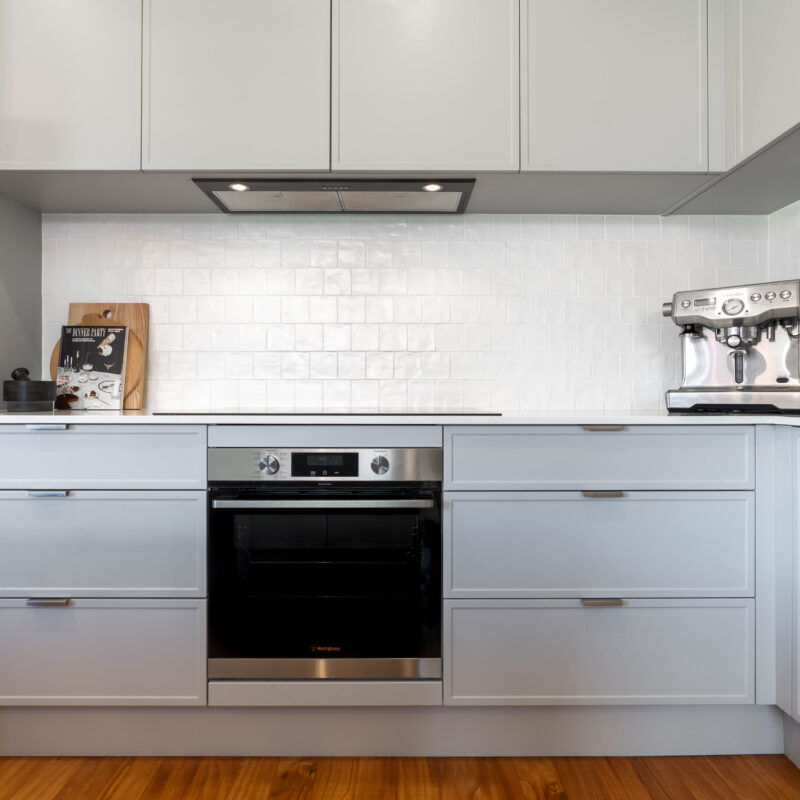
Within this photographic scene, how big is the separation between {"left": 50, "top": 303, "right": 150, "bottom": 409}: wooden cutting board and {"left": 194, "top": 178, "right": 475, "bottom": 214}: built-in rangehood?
55 centimetres

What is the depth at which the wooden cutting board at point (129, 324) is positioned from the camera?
7.85 feet

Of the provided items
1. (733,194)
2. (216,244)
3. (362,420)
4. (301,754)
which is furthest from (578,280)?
(301,754)

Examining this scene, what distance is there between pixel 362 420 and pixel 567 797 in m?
1.17

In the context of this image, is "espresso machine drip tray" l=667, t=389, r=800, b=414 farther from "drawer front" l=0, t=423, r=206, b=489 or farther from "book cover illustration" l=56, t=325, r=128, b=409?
"book cover illustration" l=56, t=325, r=128, b=409

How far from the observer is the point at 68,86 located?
198 centimetres

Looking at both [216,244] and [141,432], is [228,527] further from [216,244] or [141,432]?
[216,244]

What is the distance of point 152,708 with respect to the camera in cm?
187

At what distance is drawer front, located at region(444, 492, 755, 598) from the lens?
6.03ft

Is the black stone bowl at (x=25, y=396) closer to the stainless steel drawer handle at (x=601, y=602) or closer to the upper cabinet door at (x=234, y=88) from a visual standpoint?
the upper cabinet door at (x=234, y=88)

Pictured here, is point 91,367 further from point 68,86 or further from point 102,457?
point 68,86

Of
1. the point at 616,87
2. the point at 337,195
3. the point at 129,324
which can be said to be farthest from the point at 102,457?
the point at 616,87

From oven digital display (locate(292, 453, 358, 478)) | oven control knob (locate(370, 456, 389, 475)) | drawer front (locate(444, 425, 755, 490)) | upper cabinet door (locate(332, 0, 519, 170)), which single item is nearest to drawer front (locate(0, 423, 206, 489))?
oven digital display (locate(292, 453, 358, 478))

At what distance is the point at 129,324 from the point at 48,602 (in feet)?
3.53

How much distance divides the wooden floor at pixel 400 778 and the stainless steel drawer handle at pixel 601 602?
0.48 meters
